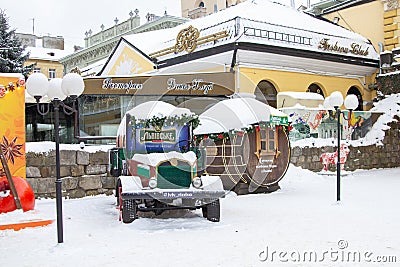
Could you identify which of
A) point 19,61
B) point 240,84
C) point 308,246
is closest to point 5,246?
point 308,246

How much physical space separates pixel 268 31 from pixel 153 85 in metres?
5.19

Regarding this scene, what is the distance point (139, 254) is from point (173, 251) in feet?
1.51

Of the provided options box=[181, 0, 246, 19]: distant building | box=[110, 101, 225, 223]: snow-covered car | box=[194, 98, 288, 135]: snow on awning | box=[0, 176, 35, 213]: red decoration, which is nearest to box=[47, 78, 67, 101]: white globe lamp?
box=[110, 101, 225, 223]: snow-covered car

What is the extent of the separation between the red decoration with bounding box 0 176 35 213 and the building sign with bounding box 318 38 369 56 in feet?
41.3

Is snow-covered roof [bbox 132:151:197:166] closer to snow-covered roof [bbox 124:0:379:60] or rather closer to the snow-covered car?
the snow-covered car

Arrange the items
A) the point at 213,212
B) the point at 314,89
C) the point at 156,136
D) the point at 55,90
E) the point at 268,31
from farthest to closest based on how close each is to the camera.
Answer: the point at 314,89
the point at 268,31
the point at 156,136
the point at 213,212
the point at 55,90

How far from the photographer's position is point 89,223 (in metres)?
8.30

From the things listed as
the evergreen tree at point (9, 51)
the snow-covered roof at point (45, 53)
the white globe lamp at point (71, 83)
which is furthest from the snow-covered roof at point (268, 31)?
the snow-covered roof at point (45, 53)

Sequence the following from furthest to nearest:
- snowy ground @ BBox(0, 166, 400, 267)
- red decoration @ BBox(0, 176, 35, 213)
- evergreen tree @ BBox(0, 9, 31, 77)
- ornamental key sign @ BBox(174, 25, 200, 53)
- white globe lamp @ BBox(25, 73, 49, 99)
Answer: evergreen tree @ BBox(0, 9, 31, 77) → ornamental key sign @ BBox(174, 25, 200, 53) → red decoration @ BBox(0, 176, 35, 213) → white globe lamp @ BBox(25, 73, 49, 99) → snowy ground @ BBox(0, 166, 400, 267)

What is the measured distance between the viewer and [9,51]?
72.4ft

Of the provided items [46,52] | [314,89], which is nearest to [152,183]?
[314,89]

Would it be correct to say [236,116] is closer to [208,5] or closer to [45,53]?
[208,5]

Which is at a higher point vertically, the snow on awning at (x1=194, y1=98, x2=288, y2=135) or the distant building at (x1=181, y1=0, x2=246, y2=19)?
the distant building at (x1=181, y1=0, x2=246, y2=19)

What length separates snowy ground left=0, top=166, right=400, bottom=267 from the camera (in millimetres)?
5945
